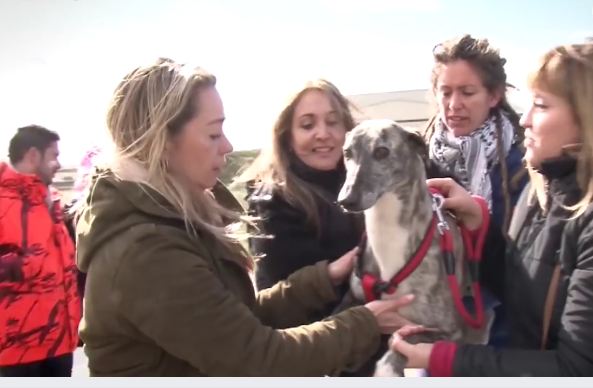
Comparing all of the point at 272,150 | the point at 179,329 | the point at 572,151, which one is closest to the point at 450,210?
the point at 572,151

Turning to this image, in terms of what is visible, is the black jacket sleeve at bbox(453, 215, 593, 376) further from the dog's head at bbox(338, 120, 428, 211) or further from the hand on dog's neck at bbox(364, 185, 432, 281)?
the dog's head at bbox(338, 120, 428, 211)

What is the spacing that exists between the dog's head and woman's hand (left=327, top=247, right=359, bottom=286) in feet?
0.79

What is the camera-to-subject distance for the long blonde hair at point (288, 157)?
1.91m

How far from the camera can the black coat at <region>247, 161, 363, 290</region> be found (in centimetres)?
193

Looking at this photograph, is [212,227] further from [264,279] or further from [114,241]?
[264,279]

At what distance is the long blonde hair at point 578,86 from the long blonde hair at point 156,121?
745 millimetres

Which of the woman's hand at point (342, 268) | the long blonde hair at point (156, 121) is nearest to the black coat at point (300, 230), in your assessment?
the woman's hand at point (342, 268)

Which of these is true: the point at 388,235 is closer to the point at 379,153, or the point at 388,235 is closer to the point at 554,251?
the point at 379,153

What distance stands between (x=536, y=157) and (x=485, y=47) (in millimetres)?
583

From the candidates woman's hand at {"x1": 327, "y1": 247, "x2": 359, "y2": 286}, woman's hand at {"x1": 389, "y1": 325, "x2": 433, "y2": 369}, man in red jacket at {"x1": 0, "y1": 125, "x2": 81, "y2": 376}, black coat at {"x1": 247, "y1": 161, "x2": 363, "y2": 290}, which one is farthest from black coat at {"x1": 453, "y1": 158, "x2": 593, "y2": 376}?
man in red jacket at {"x1": 0, "y1": 125, "x2": 81, "y2": 376}

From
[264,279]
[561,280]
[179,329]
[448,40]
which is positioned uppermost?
[448,40]

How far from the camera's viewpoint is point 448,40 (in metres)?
1.84

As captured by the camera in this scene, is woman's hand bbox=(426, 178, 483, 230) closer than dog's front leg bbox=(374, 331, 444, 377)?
No

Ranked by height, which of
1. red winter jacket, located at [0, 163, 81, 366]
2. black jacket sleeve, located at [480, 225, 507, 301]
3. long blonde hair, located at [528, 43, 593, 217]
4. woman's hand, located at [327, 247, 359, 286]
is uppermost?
long blonde hair, located at [528, 43, 593, 217]
